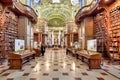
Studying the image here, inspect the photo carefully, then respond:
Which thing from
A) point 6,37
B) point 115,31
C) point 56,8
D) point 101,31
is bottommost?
point 6,37

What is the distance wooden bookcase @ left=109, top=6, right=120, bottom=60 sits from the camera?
6.53 m

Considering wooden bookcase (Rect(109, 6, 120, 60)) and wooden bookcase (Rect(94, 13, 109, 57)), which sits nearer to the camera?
wooden bookcase (Rect(109, 6, 120, 60))

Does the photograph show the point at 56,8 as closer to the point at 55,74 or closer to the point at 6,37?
the point at 6,37

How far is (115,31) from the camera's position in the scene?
6.80 m

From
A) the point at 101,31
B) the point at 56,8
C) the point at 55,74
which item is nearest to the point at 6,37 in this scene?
the point at 55,74

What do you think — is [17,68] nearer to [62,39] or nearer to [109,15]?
[109,15]

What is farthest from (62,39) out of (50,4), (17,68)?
(17,68)

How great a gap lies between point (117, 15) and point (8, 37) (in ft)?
21.1

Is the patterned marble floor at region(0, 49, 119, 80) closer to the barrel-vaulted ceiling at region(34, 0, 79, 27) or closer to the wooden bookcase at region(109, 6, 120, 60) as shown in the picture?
the wooden bookcase at region(109, 6, 120, 60)

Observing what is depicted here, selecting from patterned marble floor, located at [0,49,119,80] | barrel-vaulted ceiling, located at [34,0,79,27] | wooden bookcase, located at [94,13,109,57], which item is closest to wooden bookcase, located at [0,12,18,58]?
patterned marble floor, located at [0,49,119,80]

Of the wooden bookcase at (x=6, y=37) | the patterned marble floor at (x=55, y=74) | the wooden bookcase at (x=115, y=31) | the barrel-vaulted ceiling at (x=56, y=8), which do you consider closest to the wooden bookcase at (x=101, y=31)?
the wooden bookcase at (x=115, y=31)

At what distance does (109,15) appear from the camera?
7.43 meters

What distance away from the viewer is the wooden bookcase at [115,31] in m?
6.53

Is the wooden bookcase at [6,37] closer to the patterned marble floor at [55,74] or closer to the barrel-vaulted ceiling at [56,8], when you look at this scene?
the patterned marble floor at [55,74]
